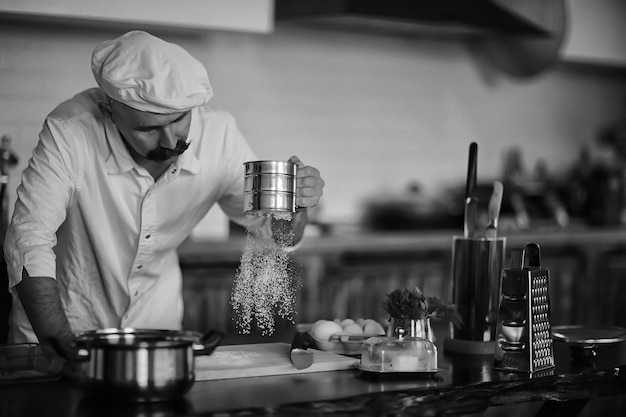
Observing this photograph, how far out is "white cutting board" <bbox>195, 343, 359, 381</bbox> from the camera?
1.90m

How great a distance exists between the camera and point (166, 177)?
249 cm

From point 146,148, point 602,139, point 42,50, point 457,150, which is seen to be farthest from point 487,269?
point 602,139

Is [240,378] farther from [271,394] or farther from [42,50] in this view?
[42,50]

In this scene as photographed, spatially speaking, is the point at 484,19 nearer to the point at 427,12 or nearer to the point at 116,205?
the point at 427,12

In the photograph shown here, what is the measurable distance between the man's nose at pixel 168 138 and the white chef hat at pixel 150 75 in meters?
0.08

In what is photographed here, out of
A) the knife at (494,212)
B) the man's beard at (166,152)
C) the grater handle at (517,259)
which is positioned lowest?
the grater handle at (517,259)

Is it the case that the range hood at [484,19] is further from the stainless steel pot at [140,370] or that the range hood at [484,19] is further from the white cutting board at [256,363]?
the stainless steel pot at [140,370]

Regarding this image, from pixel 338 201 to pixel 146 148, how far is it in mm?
3206

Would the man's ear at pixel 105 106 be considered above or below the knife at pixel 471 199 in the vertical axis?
above

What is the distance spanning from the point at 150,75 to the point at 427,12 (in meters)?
2.98

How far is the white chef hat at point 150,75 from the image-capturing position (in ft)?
6.92

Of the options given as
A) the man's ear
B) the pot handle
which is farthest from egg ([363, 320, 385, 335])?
the man's ear

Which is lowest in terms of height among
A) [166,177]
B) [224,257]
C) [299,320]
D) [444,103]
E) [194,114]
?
[299,320]

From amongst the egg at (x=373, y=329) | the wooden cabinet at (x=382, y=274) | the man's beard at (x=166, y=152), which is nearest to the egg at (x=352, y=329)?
the egg at (x=373, y=329)
